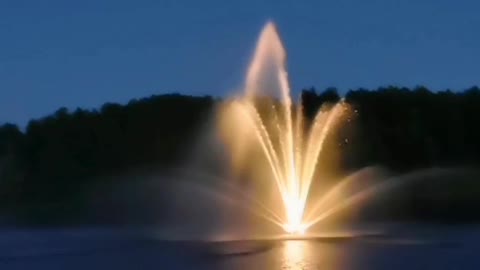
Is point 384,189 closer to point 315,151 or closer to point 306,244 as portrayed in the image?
point 315,151

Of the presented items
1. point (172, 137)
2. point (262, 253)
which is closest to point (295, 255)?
point (262, 253)

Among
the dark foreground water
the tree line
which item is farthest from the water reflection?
the tree line

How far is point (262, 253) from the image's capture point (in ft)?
84.7

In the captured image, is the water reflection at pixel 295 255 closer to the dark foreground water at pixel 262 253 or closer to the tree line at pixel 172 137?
the dark foreground water at pixel 262 253

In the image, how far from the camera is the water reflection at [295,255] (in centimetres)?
2277

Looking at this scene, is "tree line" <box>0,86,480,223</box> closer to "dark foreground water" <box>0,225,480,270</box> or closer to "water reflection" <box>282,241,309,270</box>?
"dark foreground water" <box>0,225,480,270</box>

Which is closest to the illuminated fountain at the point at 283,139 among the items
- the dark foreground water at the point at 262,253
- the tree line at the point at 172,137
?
the dark foreground water at the point at 262,253

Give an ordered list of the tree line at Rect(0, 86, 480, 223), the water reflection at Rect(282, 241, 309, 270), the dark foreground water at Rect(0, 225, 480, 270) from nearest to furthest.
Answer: the water reflection at Rect(282, 241, 309, 270)
the dark foreground water at Rect(0, 225, 480, 270)
the tree line at Rect(0, 86, 480, 223)

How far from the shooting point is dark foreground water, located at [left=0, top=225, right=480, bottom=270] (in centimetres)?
2353

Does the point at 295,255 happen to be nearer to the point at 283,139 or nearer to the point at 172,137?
the point at 283,139

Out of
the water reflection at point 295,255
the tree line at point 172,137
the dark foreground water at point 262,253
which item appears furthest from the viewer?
the tree line at point 172,137

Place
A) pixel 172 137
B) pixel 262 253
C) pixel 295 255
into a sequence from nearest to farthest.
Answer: pixel 295 255, pixel 262 253, pixel 172 137

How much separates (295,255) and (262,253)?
1.10 metres

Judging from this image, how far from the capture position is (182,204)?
178 feet
